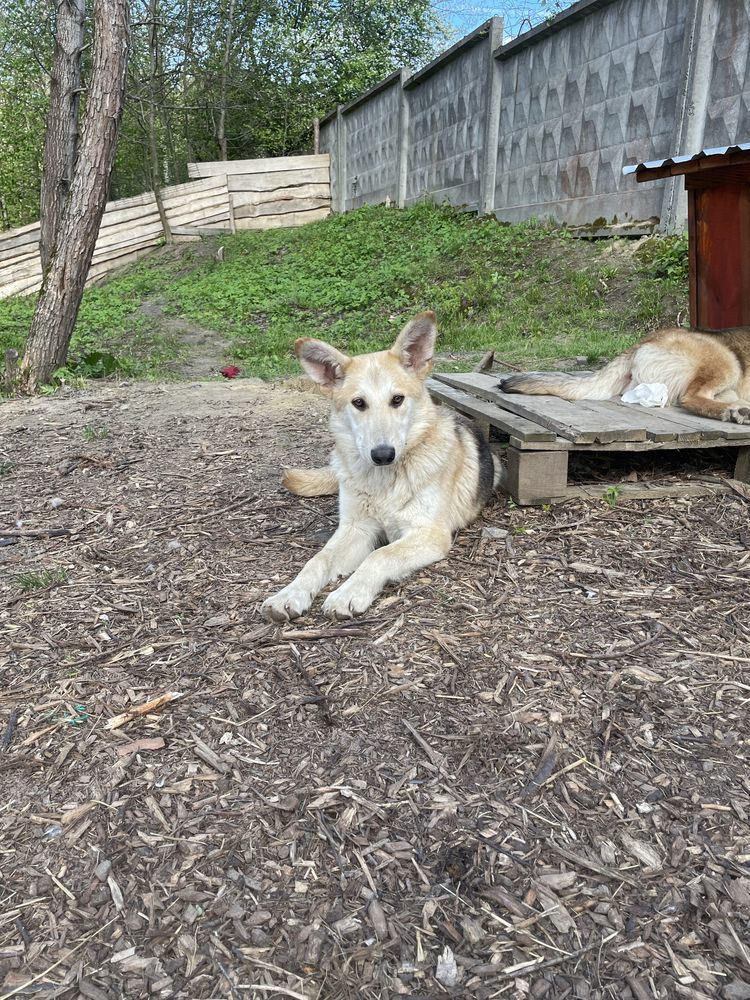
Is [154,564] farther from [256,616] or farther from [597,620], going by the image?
[597,620]

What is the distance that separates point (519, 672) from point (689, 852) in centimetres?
89

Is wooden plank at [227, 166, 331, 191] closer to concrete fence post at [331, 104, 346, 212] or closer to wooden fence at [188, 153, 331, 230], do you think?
wooden fence at [188, 153, 331, 230]

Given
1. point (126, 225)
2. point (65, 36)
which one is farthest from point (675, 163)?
point (126, 225)

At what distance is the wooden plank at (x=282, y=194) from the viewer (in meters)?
18.1

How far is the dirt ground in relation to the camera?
1631mm

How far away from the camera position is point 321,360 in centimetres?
363

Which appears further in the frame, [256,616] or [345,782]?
[256,616]

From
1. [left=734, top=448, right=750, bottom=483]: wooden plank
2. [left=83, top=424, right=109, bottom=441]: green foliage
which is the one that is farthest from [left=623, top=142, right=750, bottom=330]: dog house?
[left=83, top=424, right=109, bottom=441]: green foliage

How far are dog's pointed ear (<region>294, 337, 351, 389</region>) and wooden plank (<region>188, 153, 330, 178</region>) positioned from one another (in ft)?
53.9

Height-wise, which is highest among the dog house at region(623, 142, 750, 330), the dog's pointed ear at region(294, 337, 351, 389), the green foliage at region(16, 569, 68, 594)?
the dog house at region(623, 142, 750, 330)

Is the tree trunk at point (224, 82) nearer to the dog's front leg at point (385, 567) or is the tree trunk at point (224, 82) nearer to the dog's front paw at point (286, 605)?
the dog's front leg at point (385, 567)

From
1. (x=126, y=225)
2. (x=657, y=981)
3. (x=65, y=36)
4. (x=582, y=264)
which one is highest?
(x=65, y=36)

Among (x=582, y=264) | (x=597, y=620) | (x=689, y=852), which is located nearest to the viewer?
(x=689, y=852)

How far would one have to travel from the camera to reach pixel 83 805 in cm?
208
